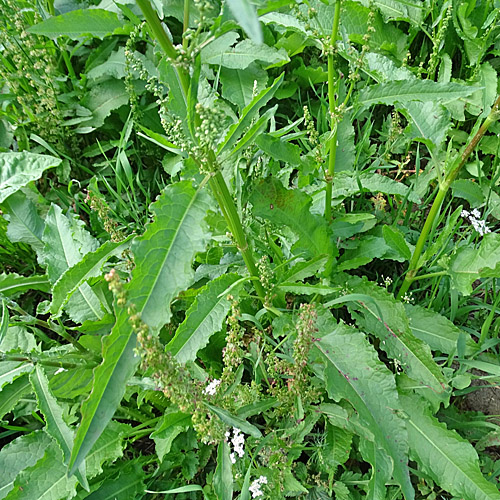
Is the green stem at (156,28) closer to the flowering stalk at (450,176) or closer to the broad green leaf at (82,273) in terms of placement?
the broad green leaf at (82,273)

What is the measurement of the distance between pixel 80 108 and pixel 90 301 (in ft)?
5.31

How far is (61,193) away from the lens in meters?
2.98

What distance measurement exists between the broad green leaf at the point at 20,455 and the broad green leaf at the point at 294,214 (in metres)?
1.42

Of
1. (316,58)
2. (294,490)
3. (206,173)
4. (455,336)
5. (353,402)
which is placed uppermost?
(206,173)

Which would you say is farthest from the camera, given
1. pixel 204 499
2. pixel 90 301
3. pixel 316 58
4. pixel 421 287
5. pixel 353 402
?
pixel 316 58

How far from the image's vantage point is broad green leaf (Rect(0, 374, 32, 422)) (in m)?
1.88

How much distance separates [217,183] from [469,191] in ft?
6.06

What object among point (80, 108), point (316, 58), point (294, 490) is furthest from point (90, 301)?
point (316, 58)

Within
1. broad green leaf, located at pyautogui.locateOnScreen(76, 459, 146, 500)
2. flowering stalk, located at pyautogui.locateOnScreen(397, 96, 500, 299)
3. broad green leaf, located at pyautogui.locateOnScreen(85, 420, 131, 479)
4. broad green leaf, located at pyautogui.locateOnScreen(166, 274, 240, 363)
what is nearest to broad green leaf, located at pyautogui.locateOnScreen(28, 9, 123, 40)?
broad green leaf, located at pyautogui.locateOnScreen(166, 274, 240, 363)

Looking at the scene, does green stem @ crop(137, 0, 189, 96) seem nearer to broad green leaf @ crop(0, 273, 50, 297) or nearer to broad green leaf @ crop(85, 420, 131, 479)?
broad green leaf @ crop(0, 273, 50, 297)

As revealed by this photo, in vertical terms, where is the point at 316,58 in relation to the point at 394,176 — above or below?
above

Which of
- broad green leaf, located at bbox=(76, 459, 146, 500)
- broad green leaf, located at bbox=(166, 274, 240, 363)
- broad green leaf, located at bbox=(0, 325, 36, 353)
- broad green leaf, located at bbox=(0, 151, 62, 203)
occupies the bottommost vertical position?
broad green leaf, located at bbox=(76, 459, 146, 500)

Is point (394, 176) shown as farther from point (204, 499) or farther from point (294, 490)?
point (204, 499)

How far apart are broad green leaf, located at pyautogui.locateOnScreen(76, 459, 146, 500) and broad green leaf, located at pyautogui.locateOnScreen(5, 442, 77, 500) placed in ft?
0.65
